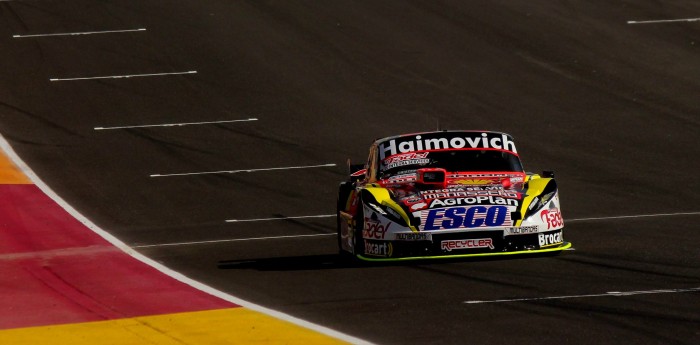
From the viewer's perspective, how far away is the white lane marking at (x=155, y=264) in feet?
37.1

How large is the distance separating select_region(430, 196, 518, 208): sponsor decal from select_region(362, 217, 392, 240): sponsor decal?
1.64 ft

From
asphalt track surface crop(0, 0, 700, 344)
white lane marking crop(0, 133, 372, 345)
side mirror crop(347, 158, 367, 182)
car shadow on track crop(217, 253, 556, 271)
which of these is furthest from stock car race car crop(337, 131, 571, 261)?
white lane marking crop(0, 133, 372, 345)

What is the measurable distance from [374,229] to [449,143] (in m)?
2.07

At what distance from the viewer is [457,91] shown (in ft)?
96.0

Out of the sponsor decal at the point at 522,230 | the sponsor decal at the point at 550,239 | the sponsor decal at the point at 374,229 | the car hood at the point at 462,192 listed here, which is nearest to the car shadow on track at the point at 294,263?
the sponsor decal at the point at 374,229

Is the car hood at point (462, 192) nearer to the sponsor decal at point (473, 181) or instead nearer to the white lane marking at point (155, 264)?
the sponsor decal at point (473, 181)

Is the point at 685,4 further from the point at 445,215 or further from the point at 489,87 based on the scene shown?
the point at 445,215

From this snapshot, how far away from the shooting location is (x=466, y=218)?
47.6ft

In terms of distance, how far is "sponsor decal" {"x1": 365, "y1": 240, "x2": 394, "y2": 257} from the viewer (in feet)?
48.5

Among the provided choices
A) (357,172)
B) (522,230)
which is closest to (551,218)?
(522,230)

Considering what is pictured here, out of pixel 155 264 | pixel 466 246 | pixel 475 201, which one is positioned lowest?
pixel 155 264

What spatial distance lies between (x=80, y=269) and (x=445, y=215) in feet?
12.4

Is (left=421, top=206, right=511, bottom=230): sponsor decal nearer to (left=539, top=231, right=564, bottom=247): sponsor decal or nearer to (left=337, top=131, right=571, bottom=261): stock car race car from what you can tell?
(left=337, top=131, right=571, bottom=261): stock car race car

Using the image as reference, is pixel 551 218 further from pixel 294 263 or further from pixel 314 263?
pixel 294 263
